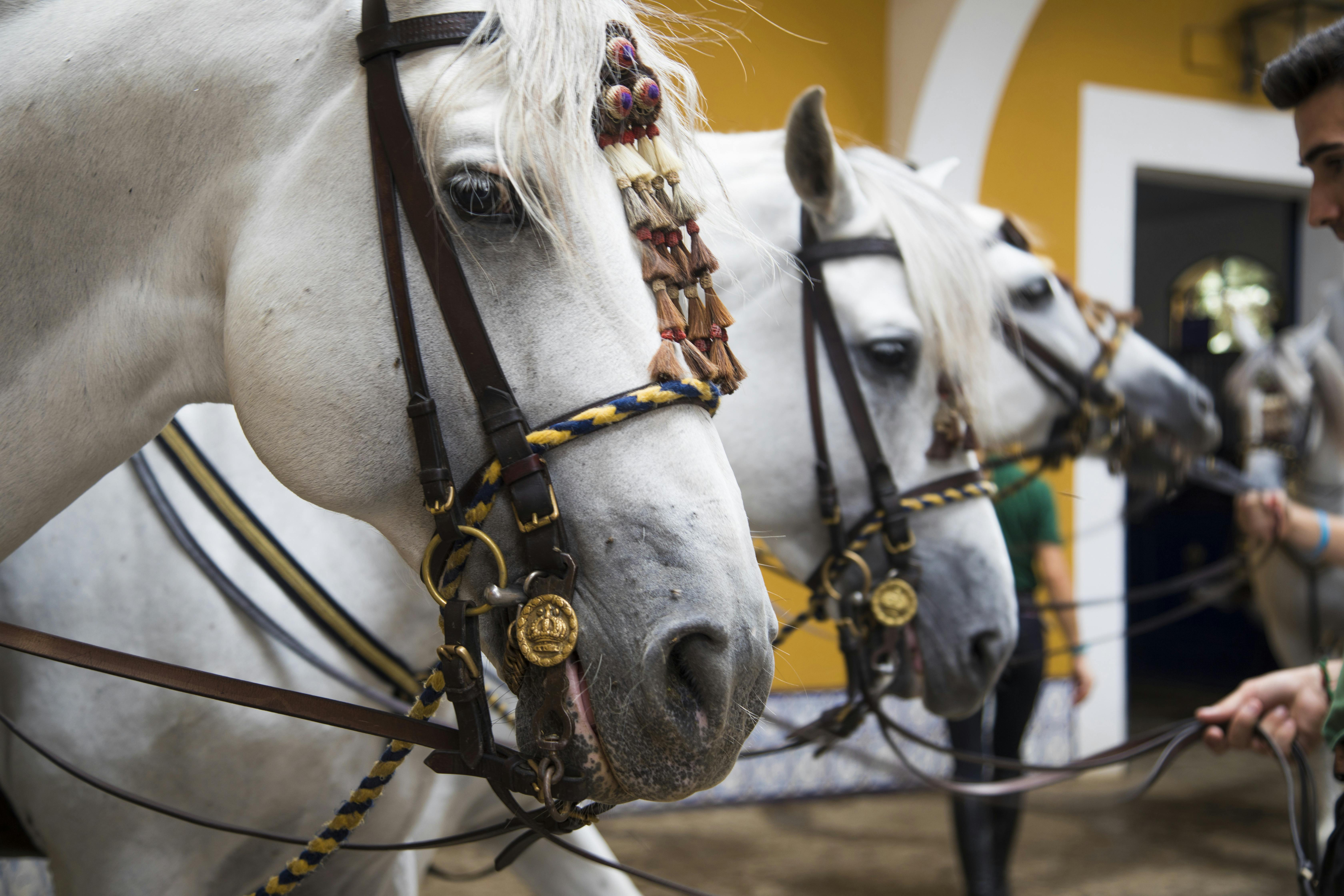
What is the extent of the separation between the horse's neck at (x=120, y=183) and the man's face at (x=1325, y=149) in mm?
1117

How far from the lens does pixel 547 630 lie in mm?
750

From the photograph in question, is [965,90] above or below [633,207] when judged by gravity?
below

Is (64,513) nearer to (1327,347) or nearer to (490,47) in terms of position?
(490,47)

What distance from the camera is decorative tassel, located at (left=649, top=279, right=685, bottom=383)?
77 cm

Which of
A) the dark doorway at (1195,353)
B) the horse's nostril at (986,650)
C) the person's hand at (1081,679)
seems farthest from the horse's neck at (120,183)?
the dark doorway at (1195,353)

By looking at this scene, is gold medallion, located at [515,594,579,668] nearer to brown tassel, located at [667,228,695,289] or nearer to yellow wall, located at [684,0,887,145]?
brown tassel, located at [667,228,695,289]

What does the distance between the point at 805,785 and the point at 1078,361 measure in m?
2.45

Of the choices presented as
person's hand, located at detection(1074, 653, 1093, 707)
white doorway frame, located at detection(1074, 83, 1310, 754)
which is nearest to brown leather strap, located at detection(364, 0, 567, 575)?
person's hand, located at detection(1074, 653, 1093, 707)

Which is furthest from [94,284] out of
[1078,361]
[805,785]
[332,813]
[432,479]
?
[805,785]

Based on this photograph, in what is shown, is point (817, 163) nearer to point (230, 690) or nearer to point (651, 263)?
point (651, 263)

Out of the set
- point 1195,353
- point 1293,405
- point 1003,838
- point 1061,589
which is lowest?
A: point 1003,838

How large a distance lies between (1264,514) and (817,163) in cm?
193

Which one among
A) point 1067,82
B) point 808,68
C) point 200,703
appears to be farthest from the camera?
point 1067,82

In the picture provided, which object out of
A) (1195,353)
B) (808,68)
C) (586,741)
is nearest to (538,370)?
(586,741)
